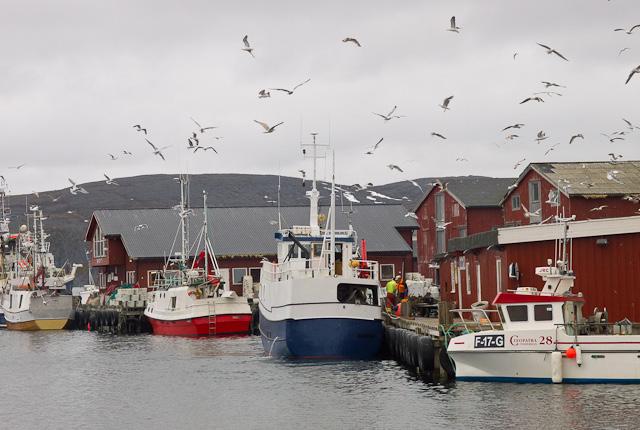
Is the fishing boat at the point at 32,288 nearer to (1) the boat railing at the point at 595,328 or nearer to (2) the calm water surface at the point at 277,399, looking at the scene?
(2) the calm water surface at the point at 277,399

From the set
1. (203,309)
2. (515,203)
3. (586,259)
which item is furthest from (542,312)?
(203,309)

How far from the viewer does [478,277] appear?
5044 cm

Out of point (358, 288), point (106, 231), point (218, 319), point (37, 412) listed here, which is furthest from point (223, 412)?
point (106, 231)

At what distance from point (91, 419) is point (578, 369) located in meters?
13.6

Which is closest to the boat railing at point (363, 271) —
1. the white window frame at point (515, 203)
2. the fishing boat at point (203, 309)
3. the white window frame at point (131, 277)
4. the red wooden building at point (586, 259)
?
the red wooden building at point (586, 259)

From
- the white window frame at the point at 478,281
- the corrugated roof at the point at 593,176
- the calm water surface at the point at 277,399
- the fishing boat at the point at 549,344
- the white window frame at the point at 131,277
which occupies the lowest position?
the calm water surface at the point at 277,399

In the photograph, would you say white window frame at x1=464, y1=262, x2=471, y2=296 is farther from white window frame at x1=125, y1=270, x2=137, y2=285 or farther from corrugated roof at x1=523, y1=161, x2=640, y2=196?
white window frame at x1=125, y1=270, x2=137, y2=285

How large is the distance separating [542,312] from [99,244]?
66.1m

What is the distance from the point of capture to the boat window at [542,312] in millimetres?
34688

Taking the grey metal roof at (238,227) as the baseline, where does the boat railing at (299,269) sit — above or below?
below

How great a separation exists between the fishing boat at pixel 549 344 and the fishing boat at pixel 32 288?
5327 centimetres

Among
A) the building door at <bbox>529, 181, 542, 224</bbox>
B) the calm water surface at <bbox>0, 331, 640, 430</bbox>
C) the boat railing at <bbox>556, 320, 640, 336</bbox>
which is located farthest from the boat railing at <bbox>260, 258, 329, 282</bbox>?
the building door at <bbox>529, 181, 542, 224</bbox>

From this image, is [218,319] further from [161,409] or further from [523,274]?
[161,409]

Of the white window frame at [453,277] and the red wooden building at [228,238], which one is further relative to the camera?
the red wooden building at [228,238]
